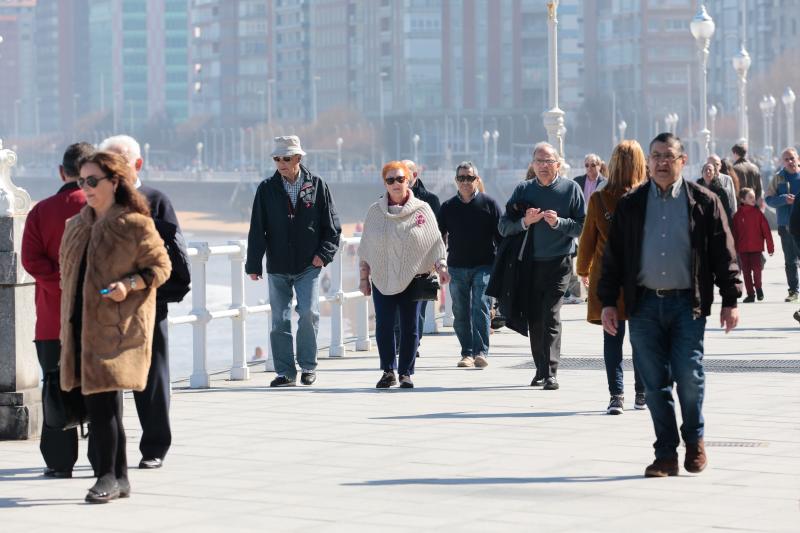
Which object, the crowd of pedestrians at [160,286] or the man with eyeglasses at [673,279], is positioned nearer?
the crowd of pedestrians at [160,286]

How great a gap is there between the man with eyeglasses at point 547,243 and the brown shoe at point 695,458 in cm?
396

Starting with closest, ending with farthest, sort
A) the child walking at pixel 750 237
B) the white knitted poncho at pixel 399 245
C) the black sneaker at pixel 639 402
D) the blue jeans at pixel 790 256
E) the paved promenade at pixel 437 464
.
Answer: the paved promenade at pixel 437 464, the black sneaker at pixel 639 402, the white knitted poncho at pixel 399 245, the blue jeans at pixel 790 256, the child walking at pixel 750 237

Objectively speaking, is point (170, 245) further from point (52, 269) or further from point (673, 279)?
point (673, 279)

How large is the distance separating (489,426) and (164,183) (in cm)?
14976

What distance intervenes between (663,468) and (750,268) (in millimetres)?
13922

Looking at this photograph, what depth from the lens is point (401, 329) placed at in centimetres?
1337

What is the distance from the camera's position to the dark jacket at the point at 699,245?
899 centimetres

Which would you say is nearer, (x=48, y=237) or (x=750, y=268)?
(x=48, y=237)

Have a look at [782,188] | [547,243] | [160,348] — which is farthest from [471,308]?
[782,188]

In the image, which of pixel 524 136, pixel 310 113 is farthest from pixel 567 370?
pixel 310 113

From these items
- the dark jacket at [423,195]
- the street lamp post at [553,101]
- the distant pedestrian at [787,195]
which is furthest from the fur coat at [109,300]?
the street lamp post at [553,101]

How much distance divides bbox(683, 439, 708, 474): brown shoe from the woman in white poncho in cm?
447

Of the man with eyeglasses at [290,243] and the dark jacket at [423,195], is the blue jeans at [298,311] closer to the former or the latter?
the man with eyeglasses at [290,243]

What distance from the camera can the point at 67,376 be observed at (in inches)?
329
